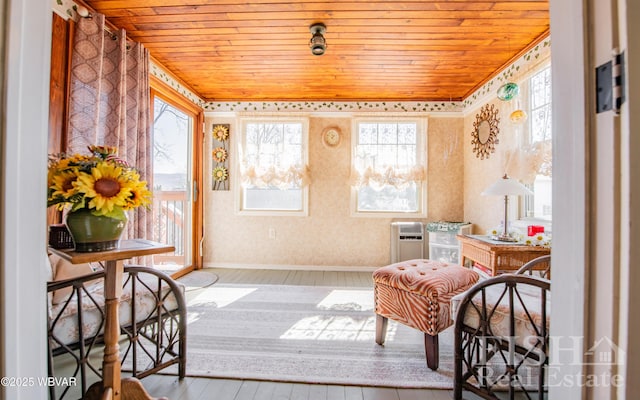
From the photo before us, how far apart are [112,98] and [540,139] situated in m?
3.60

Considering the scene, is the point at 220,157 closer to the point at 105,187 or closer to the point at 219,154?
the point at 219,154

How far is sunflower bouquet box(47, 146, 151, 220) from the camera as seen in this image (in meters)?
0.88

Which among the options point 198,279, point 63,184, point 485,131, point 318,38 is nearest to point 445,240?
point 485,131

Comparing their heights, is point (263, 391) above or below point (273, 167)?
below

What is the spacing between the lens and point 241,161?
3.84 meters

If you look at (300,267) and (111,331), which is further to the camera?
(300,267)

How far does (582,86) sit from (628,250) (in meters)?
0.29

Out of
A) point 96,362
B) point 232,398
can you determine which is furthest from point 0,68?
point 96,362

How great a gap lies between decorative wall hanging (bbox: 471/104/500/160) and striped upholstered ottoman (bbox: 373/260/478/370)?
1.87 metres

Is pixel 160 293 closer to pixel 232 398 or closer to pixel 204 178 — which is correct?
pixel 232 398

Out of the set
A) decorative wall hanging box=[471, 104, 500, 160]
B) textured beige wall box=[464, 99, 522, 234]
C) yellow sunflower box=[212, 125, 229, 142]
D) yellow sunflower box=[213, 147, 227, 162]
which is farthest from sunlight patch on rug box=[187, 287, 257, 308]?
decorative wall hanging box=[471, 104, 500, 160]

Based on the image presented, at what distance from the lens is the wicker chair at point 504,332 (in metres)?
1.14

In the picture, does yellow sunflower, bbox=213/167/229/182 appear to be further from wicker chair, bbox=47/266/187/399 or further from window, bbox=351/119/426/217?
wicker chair, bbox=47/266/187/399

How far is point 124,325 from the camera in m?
1.45
